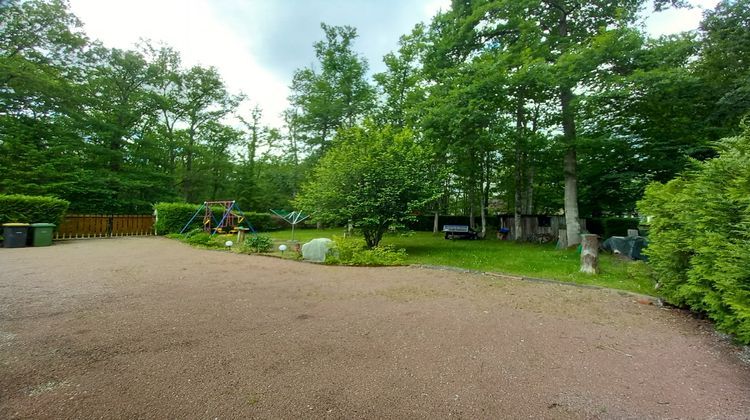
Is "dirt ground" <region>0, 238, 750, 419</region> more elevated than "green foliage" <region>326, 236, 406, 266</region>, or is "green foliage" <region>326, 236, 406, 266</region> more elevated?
"green foliage" <region>326, 236, 406, 266</region>

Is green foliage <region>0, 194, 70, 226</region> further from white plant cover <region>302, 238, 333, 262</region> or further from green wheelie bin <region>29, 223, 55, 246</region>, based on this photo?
white plant cover <region>302, 238, 333, 262</region>

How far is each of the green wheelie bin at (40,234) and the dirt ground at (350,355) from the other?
8.07 metres

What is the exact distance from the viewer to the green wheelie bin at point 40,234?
10883 mm

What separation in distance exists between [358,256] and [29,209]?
1325 centimetres

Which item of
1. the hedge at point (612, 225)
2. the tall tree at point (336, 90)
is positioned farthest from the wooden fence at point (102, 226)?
the hedge at point (612, 225)

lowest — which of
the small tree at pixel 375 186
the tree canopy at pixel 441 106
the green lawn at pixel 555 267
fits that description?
the green lawn at pixel 555 267

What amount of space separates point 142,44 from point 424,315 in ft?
91.3

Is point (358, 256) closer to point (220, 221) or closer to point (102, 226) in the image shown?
point (220, 221)

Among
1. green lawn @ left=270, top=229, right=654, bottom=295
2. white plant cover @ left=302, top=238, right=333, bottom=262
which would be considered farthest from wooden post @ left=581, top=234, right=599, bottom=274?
white plant cover @ left=302, top=238, right=333, bottom=262

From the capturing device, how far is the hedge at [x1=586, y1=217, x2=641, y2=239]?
57.7ft

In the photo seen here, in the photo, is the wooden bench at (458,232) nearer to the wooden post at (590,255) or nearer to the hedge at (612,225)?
the hedge at (612,225)

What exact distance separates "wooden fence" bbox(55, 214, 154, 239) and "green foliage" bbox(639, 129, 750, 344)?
20.1 meters

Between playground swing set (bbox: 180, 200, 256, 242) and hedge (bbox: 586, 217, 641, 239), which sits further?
hedge (bbox: 586, 217, 641, 239)

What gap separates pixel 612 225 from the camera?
709 inches
